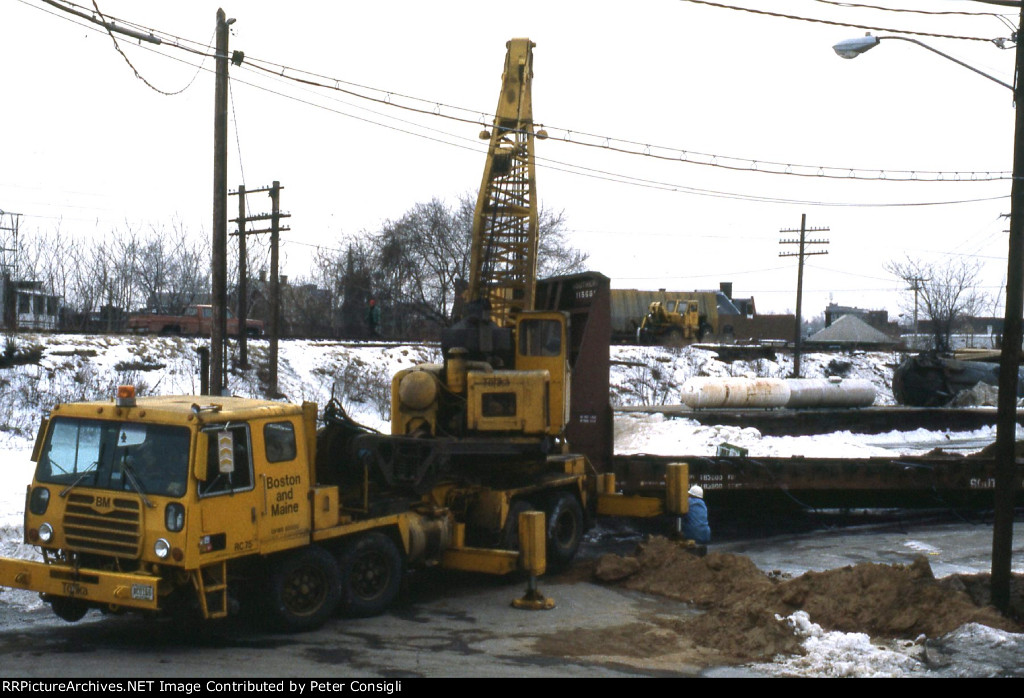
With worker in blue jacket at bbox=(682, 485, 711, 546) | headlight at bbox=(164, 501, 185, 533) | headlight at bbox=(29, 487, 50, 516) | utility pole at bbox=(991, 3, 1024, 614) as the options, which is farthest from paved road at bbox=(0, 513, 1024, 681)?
worker in blue jacket at bbox=(682, 485, 711, 546)

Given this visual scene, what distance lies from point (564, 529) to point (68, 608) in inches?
272

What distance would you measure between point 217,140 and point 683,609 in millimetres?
10112

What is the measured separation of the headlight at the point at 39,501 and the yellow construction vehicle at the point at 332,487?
19mm

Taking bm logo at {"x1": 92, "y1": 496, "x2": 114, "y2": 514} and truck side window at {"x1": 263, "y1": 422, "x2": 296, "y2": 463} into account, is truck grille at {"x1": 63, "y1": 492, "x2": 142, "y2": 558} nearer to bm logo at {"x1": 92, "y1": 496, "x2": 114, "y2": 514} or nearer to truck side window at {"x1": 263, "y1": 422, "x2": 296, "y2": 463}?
bm logo at {"x1": 92, "y1": 496, "x2": 114, "y2": 514}

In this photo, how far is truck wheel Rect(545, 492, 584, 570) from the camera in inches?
534

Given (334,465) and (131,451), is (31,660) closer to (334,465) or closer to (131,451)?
(131,451)

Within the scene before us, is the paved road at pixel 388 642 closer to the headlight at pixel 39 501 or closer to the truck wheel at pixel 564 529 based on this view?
the truck wheel at pixel 564 529

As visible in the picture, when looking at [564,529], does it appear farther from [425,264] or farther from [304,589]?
[425,264]

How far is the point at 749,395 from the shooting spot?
99.5 ft

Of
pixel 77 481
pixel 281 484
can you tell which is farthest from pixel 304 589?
pixel 77 481

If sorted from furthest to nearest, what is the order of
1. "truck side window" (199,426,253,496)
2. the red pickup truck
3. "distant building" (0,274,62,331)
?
1. the red pickup truck
2. "distant building" (0,274,62,331)
3. "truck side window" (199,426,253,496)

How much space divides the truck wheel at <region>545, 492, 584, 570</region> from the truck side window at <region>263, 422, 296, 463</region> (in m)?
4.86

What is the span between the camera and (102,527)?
875 centimetres

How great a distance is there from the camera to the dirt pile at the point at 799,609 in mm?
9531
